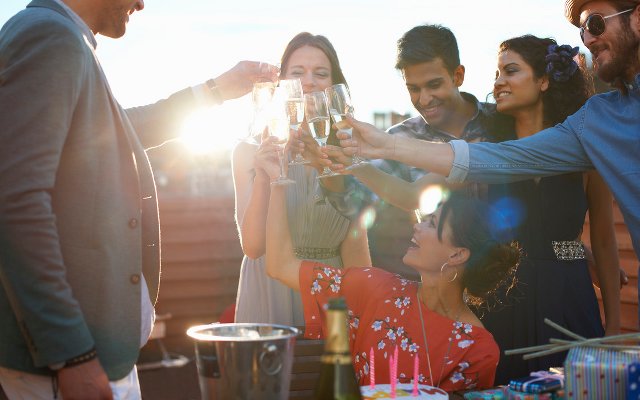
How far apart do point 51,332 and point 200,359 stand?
34 centimetres

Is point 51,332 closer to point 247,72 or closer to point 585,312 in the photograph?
point 247,72

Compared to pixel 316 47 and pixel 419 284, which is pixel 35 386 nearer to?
pixel 419 284

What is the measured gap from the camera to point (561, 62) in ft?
9.21

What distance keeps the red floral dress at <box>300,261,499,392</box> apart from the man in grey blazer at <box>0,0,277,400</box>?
0.65 m

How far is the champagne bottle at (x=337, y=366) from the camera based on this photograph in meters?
0.99

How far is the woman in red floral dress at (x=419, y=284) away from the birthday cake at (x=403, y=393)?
0.57 m

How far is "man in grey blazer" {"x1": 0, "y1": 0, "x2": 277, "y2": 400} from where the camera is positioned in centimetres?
136

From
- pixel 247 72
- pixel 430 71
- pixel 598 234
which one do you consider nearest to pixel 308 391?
pixel 247 72

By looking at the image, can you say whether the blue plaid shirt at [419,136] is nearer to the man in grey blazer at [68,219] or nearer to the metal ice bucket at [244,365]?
the man in grey blazer at [68,219]

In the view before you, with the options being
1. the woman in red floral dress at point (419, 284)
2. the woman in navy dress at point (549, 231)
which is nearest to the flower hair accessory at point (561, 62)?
the woman in navy dress at point (549, 231)

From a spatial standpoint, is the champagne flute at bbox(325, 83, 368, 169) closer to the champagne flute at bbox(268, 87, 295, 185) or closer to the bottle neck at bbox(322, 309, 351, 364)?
the champagne flute at bbox(268, 87, 295, 185)

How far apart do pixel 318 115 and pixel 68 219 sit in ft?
2.32

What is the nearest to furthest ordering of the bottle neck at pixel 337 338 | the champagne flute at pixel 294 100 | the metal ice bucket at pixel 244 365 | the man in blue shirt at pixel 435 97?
the bottle neck at pixel 337 338
the metal ice bucket at pixel 244 365
the champagne flute at pixel 294 100
the man in blue shirt at pixel 435 97

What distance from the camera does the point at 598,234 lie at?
2814 millimetres
